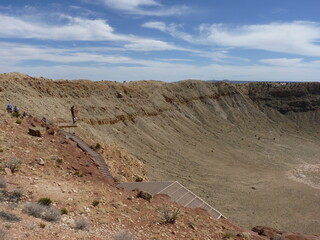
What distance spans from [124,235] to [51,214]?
82.6 inches

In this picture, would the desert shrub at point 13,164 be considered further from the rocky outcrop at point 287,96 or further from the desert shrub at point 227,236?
the rocky outcrop at point 287,96

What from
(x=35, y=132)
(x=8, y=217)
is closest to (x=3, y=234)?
(x=8, y=217)

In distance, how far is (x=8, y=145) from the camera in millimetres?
12969

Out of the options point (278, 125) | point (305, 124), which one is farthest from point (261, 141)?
point (305, 124)

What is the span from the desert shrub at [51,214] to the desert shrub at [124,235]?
A: 173cm

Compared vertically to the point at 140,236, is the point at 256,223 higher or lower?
lower

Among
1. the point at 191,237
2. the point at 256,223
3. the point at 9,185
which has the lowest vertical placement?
the point at 256,223

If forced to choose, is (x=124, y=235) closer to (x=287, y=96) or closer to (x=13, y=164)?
(x=13, y=164)

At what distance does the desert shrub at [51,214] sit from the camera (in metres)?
8.28

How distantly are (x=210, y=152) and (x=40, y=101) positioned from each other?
2281cm

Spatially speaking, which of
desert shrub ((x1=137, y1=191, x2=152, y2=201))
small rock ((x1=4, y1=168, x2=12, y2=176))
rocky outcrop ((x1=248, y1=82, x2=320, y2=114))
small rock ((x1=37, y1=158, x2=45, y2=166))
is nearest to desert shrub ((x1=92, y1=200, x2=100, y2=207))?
desert shrub ((x1=137, y1=191, x2=152, y2=201))

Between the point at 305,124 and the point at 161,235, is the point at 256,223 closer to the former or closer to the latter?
the point at 161,235

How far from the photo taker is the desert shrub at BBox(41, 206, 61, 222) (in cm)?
828

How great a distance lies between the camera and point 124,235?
27.0ft
